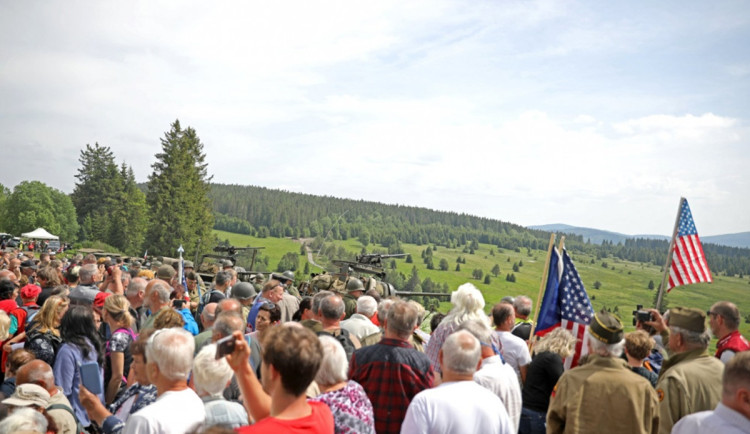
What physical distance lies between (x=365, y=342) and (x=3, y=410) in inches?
135

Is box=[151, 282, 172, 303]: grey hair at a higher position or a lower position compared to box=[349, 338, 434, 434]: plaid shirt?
higher

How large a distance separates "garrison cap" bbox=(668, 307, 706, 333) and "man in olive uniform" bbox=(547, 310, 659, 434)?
741 millimetres

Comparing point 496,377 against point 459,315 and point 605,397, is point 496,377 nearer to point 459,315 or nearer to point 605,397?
point 605,397

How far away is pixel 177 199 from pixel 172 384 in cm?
5103

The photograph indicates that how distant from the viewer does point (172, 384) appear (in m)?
3.58

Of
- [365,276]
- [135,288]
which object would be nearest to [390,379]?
[135,288]

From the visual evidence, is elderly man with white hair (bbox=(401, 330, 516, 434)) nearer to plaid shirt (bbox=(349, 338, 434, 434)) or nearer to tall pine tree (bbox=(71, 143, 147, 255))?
plaid shirt (bbox=(349, 338, 434, 434))

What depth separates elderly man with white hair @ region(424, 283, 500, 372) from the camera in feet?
18.5

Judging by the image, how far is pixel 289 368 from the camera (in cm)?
290

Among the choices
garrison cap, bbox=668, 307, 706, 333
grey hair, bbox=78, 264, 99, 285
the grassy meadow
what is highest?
garrison cap, bbox=668, 307, 706, 333

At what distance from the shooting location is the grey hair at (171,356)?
11.6 ft

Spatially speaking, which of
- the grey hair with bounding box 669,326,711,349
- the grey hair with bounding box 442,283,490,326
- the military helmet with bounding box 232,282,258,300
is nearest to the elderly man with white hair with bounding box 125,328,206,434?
the grey hair with bounding box 442,283,490,326

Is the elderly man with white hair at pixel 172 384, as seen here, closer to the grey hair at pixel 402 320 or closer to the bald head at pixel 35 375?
the bald head at pixel 35 375

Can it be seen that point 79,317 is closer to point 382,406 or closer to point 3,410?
point 3,410
